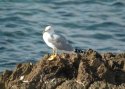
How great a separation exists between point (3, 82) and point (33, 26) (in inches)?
388

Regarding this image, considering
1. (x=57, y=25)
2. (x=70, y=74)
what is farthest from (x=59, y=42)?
(x=57, y=25)

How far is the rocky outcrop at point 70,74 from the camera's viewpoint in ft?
29.0

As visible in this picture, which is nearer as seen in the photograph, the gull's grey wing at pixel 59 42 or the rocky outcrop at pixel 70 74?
the rocky outcrop at pixel 70 74

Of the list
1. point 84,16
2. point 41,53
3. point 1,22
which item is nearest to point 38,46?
point 41,53

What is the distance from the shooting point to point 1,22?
19734mm

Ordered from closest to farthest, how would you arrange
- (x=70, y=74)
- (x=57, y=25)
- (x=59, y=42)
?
(x=70, y=74)
(x=59, y=42)
(x=57, y=25)

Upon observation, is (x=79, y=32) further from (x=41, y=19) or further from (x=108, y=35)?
(x=41, y=19)

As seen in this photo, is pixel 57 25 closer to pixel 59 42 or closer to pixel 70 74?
pixel 59 42

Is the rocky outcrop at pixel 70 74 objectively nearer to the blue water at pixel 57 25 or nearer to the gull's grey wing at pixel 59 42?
the gull's grey wing at pixel 59 42

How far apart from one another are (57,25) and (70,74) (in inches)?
406

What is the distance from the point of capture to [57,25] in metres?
19.5

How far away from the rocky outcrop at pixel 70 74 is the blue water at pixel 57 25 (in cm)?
453

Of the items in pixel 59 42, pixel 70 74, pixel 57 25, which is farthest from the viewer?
pixel 57 25

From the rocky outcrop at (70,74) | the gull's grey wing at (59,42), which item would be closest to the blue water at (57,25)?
the gull's grey wing at (59,42)
